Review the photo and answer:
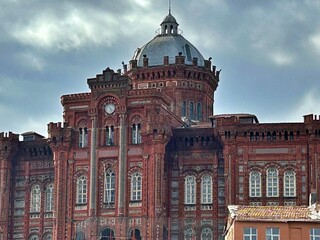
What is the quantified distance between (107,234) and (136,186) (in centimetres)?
485

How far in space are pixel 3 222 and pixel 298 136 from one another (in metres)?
28.7

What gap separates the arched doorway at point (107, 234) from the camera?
79581 millimetres

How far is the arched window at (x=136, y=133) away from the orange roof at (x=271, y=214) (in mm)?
27453

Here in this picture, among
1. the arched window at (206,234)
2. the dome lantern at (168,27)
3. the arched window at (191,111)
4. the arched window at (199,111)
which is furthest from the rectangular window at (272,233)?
the dome lantern at (168,27)

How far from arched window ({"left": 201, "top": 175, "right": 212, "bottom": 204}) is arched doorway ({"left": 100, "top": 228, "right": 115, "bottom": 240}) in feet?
28.6

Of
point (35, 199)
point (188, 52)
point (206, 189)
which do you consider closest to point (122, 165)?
point (206, 189)

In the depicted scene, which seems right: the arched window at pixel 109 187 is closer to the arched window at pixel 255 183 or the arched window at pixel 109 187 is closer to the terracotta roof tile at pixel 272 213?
the arched window at pixel 255 183

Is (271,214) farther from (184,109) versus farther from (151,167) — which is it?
(184,109)

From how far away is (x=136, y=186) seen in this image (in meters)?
80.6

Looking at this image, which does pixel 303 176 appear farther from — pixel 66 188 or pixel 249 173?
pixel 66 188

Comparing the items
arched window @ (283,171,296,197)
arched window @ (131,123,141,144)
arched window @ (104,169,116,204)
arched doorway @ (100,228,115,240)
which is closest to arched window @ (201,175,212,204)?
arched window @ (283,171,296,197)

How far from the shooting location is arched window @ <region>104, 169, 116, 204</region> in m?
80.9

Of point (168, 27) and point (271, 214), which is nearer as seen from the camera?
point (271, 214)

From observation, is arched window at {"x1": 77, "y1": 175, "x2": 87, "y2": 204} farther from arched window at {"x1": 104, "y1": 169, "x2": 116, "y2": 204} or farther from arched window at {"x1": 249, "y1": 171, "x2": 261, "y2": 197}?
arched window at {"x1": 249, "y1": 171, "x2": 261, "y2": 197}
